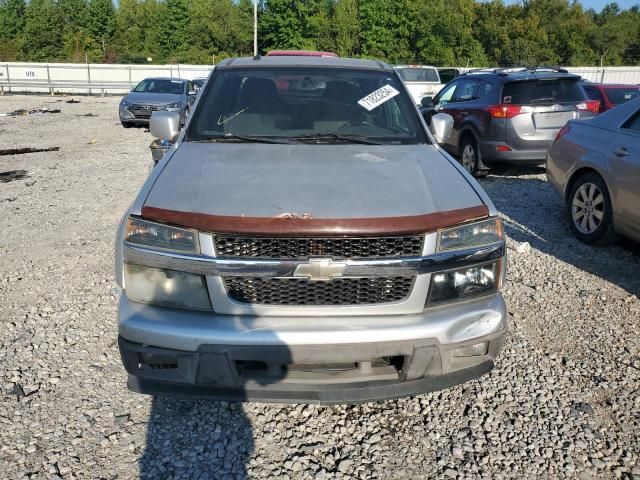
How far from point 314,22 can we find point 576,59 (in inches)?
1080

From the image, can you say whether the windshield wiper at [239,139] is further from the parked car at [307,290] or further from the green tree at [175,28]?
the green tree at [175,28]

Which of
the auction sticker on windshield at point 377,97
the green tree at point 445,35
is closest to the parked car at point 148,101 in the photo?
the auction sticker on windshield at point 377,97

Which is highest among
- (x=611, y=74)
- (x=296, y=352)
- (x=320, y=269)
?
(x=611, y=74)

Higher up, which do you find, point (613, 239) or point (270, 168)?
point (270, 168)

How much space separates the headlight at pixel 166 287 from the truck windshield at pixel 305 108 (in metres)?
1.34

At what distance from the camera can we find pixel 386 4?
64062 millimetres

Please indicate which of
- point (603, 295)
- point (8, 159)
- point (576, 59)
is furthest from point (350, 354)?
point (576, 59)

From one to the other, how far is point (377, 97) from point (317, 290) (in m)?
2.02

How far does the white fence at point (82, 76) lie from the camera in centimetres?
3378

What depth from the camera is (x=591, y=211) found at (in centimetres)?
573

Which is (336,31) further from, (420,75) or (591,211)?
(591,211)

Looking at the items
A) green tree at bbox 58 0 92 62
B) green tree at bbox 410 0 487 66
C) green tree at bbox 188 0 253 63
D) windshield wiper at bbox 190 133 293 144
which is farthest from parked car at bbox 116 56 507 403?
green tree at bbox 58 0 92 62

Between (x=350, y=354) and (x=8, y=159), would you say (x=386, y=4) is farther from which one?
(x=350, y=354)

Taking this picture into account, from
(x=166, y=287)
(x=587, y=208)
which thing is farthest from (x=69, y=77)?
(x=166, y=287)
